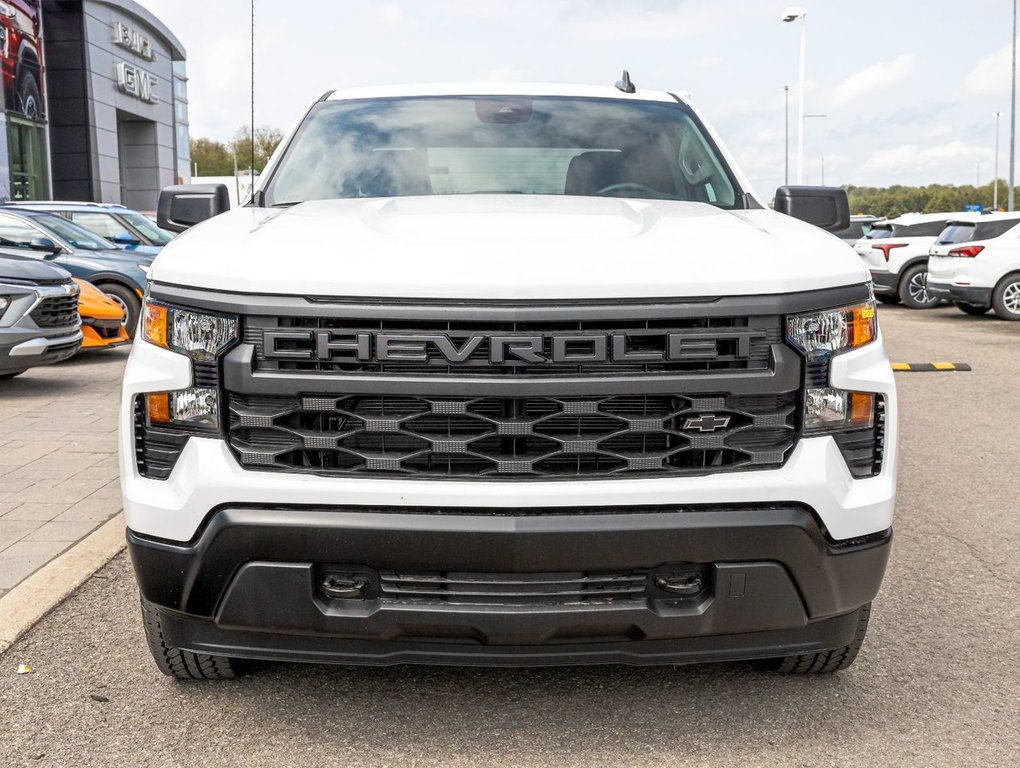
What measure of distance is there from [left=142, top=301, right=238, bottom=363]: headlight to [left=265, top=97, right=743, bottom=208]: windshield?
1.34 m

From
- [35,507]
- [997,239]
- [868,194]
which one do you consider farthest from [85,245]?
[868,194]

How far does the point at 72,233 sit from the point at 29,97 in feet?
89.4

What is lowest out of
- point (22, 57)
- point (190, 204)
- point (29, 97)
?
point (190, 204)

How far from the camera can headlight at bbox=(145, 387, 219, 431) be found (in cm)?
277

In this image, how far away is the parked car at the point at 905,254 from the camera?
65.4 feet

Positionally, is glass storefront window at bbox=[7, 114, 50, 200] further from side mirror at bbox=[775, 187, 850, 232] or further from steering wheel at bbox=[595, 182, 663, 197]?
side mirror at bbox=[775, 187, 850, 232]

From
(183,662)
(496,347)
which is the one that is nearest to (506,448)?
(496,347)

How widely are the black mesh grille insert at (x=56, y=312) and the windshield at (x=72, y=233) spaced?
409 centimetres

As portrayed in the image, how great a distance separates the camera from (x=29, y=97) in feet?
123

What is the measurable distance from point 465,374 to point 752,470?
732mm

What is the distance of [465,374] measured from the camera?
2.70 meters

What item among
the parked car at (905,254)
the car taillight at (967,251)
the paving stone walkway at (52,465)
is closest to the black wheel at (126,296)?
the paving stone walkway at (52,465)

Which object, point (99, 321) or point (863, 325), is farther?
point (99, 321)

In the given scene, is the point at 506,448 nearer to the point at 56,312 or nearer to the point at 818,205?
the point at 818,205
